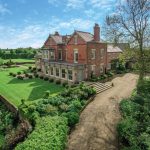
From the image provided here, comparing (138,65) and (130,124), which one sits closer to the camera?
(130,124)

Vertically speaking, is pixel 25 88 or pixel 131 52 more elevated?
pixel 131 52

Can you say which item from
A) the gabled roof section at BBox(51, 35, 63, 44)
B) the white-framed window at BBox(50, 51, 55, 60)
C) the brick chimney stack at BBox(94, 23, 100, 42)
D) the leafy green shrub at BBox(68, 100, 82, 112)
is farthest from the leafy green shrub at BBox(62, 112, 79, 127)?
the white-framed window at BBox(50, 51, 55, 60)

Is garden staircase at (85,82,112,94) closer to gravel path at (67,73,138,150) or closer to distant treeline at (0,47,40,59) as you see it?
gravel path at (67,73,138,150)

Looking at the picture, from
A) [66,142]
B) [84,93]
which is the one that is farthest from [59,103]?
[66,142]

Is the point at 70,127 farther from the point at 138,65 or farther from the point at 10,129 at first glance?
the point at 138,65

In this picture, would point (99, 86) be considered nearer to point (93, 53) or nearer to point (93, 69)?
point (93, 69)

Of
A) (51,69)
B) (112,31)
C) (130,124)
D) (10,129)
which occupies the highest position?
(112,31)
